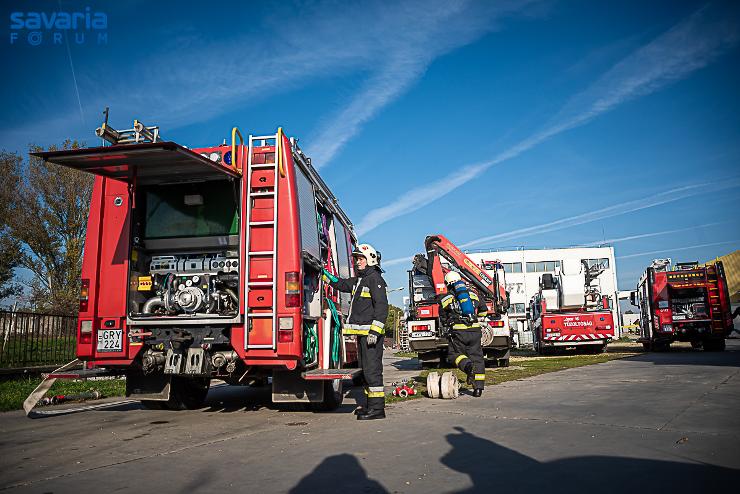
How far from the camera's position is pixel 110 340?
6.39 m

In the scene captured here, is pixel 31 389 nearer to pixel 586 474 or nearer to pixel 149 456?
pixel 149 456

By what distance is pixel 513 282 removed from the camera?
60.4m

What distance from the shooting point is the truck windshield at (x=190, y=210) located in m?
6.94

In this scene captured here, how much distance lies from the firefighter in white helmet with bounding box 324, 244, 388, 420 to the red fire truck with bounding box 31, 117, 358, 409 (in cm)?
41

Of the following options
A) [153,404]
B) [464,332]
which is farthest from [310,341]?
[464,332]

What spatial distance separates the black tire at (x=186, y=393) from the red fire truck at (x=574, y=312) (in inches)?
582

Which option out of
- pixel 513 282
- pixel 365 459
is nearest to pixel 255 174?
pixel 365 459

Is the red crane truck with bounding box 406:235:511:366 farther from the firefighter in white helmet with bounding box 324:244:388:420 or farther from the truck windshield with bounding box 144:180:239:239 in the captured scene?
the truck windshield with bounding box 144:180:239:239

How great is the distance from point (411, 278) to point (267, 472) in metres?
12.6

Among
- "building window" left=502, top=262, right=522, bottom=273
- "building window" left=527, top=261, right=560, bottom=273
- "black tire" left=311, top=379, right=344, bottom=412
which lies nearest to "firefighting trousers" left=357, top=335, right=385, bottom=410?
"black tire" left=311, top=379, right=344, bottom=412

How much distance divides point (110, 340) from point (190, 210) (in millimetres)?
1805

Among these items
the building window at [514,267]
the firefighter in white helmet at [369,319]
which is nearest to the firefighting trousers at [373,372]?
the firefighter in white helmet at [369,319]

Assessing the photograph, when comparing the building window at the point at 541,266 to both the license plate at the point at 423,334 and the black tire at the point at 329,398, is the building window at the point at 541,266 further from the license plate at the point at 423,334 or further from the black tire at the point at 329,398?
the black tire at the point at 329,398

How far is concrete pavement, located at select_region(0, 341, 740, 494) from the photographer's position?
140 inches
